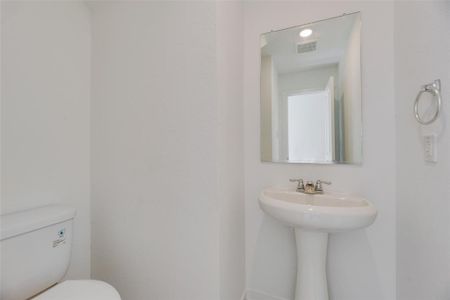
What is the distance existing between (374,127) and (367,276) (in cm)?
Answer: 83

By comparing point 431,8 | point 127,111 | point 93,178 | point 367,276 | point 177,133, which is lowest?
point 367,276

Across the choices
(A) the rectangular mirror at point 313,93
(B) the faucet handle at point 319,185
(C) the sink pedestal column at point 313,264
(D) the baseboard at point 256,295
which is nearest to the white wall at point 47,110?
(D) the baseboard at point 256,295

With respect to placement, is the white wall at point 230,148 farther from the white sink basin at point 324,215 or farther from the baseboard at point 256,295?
the white sink basin at point 324,215

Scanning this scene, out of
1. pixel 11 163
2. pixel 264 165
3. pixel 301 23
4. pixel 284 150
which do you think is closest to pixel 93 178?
pixel 11 163

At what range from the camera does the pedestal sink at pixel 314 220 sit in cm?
86

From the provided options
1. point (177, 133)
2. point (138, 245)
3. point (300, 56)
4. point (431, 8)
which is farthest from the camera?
point (300, 56)

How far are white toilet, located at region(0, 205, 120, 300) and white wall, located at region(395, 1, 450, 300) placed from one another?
1.29 m

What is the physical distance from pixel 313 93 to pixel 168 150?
0.94 metres

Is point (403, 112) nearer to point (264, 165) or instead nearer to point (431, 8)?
point (431, 8)

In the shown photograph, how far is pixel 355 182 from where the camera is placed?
115cm

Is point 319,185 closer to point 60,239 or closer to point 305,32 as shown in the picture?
point 305,32

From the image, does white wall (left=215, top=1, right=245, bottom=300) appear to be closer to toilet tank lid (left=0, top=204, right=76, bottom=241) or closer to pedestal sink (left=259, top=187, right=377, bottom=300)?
pedestal sink (left=259, top=187, right=377, bottom=300)

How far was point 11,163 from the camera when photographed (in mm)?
972

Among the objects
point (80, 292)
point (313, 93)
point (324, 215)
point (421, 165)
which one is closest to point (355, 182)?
point (421, 165)
